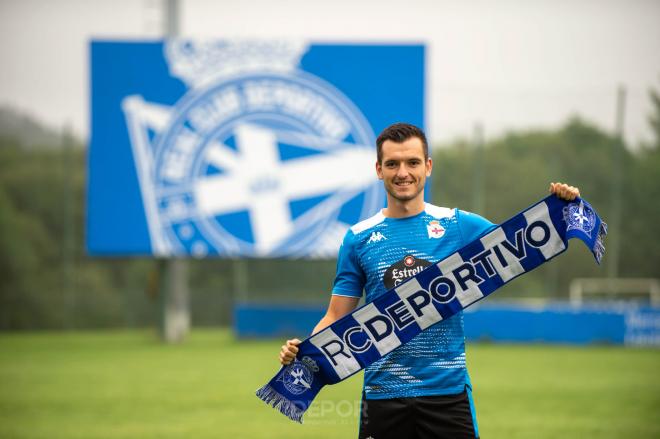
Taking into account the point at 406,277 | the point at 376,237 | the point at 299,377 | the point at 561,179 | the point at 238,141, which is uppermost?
the point at 238,141

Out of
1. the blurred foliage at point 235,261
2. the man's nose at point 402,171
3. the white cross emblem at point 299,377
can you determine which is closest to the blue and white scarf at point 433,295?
the white cross emblem at point 299,377

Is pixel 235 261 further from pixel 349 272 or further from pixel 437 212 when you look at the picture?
pixel 437 212

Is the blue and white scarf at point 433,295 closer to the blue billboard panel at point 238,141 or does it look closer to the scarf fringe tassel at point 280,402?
the scarf fringe tassel at point 280,402

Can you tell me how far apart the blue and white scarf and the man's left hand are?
0.19 feet

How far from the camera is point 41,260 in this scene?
27672 mm

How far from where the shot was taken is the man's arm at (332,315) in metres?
3.72

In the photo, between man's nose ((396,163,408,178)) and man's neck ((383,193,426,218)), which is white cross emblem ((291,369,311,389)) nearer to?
man's neck ((383,193,426,218))

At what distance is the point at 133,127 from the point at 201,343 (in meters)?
5.27

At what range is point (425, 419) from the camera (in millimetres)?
3473

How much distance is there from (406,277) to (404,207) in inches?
10.8

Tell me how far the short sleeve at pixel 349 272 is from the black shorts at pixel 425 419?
0.47 metres

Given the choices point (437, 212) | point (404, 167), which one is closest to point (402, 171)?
point (404, 167)

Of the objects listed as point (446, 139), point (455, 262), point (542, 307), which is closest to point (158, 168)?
point (446, 139)

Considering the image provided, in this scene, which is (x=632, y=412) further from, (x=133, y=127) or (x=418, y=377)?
(x=133, y=127)
